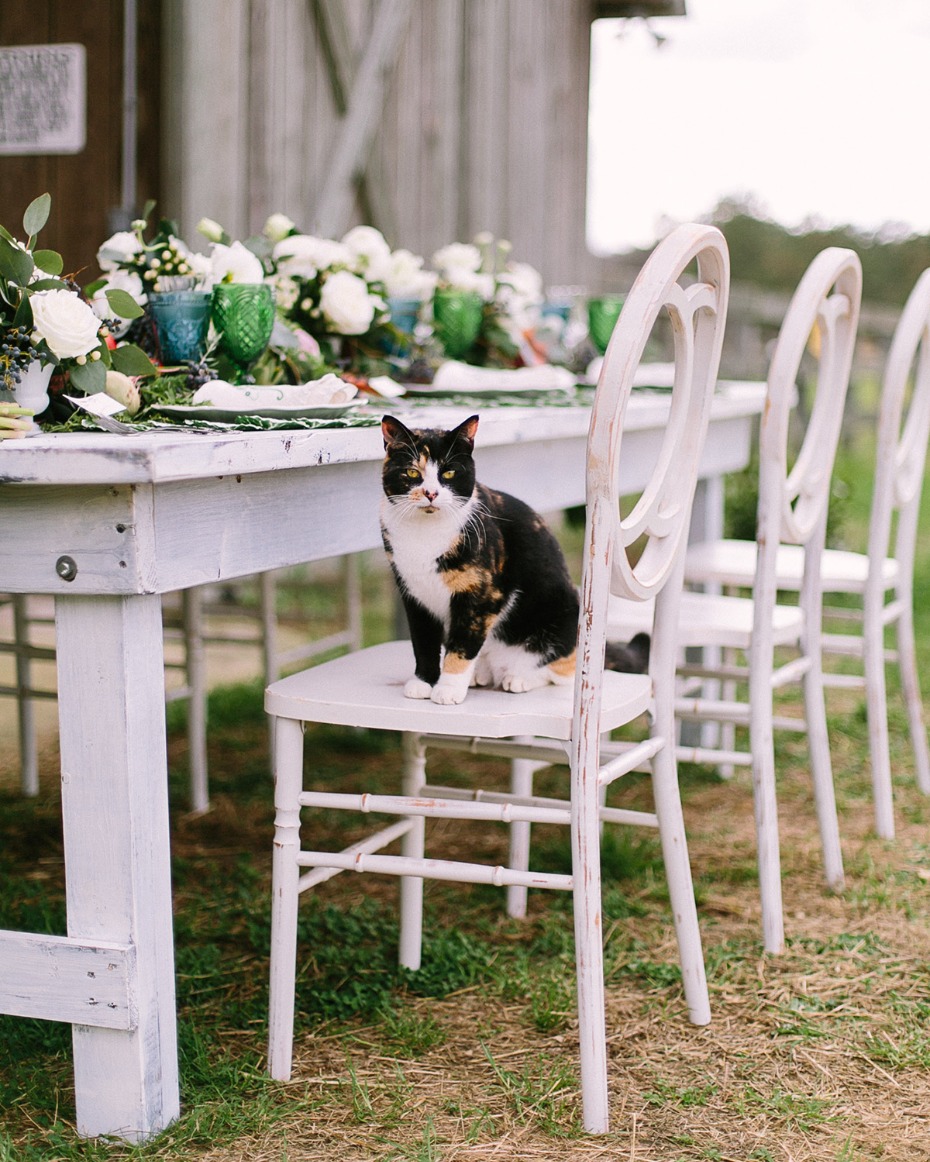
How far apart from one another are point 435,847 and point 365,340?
114 cm

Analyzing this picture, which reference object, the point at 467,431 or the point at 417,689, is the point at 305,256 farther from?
the point at 417,689

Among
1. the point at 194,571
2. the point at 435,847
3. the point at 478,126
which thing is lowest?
the point at 435,847

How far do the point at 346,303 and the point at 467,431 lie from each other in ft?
2.81

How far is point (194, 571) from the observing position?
1.73 metres

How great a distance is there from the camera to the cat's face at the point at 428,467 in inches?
70.0

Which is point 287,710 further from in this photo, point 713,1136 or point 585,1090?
point 713,1136

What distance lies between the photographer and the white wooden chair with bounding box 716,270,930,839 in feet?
9.46

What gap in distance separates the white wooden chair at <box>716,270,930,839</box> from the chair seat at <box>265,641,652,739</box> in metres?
1.13

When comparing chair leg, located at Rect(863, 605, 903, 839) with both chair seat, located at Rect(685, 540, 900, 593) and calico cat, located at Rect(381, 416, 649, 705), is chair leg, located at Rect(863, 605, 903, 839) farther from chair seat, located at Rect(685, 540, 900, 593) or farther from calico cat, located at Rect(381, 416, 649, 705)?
calico cat, located at Rect(381, 416, 649, 705)

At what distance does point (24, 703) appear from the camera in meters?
3.34

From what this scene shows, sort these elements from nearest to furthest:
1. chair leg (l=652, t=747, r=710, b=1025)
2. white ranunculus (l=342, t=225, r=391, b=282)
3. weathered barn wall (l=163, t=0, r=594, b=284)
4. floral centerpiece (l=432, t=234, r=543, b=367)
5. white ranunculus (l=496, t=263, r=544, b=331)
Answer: chair leg (l=652, t=747, r=710, b=1025)
white ranunculus (l=342, t=225, r=391, b=282)
floral centerpiece (l=432, t=234, r=543, b=367)
white ranunculus (l=496, t=263, r=544, b=331)
weathered barn wall (l=163, t=0, r=594, b=284)

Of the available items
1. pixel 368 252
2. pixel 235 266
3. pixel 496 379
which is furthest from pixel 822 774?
pixel 235 266

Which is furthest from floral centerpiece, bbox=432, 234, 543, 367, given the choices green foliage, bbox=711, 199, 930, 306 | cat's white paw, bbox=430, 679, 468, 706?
green foliage, bbox=711, 199, 930, 306

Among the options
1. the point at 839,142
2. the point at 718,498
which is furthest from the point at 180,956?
the point at 839,142
